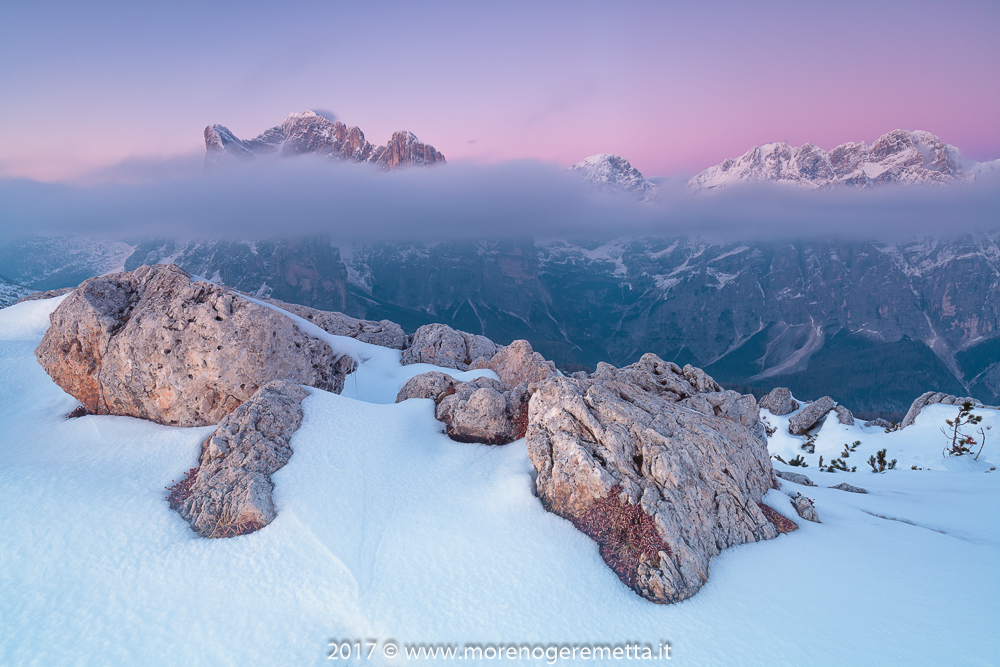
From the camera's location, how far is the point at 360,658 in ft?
29.7

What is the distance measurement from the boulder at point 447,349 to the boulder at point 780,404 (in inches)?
1624

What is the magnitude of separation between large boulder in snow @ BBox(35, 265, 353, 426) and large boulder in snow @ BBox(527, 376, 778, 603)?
11902 millimetres

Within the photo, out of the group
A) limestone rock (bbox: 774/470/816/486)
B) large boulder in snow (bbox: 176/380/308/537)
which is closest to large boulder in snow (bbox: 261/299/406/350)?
large boulder in snow (bbox: 176/380/308/537)

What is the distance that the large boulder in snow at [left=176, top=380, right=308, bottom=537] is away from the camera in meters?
12.4

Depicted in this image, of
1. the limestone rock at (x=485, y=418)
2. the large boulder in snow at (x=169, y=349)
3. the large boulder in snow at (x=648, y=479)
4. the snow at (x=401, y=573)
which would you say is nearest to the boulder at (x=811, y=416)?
the snow at (x=401, y=573)

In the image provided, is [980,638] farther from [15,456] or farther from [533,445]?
[15,456]

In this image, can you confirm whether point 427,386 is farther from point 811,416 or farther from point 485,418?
point 811,416

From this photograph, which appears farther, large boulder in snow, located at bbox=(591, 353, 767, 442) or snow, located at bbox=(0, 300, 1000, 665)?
large boulder in snow, located at bbox=(591, 353, 767, 442)

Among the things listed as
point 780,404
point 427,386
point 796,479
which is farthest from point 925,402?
point 427,386

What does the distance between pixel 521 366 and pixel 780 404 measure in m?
45.8

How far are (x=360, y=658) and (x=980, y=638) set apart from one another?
42.0 feet

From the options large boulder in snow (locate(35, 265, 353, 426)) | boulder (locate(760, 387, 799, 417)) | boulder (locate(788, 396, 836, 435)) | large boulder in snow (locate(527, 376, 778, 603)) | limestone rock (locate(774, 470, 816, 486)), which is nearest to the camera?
large boulder in snow (locate(527, 376, 778, 603))

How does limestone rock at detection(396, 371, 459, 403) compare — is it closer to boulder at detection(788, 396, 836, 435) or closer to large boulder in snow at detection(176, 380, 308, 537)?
large boulder in snow at detection(176, 380, 308, 537)

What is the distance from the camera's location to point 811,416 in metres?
53.7
